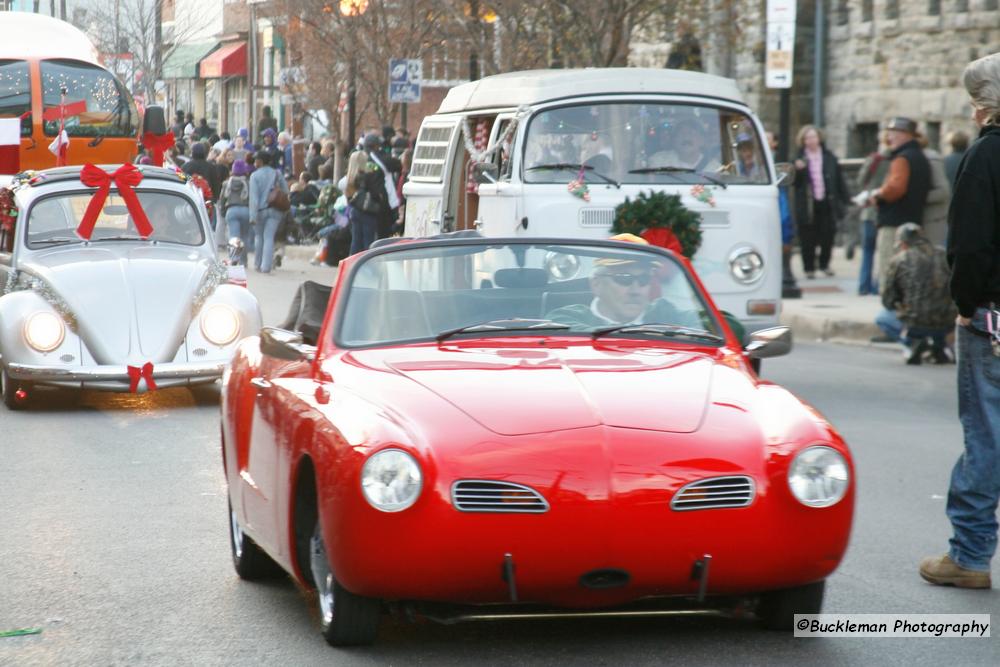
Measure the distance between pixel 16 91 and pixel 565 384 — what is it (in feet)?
67.5

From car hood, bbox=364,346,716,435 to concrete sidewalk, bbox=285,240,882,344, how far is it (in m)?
11.6

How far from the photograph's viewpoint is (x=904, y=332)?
51.6 ft

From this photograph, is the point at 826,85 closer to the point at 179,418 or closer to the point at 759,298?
the point at 759,298

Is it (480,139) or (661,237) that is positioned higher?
(480,139)

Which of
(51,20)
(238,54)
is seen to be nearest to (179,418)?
(51,20)

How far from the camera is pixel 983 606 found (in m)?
6.51

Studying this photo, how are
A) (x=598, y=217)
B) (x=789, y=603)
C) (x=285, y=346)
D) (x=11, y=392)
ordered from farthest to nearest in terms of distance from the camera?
(x=598, y=217) → (x=11, y=392) → (x=285, y=346) → (x=789, y=603)

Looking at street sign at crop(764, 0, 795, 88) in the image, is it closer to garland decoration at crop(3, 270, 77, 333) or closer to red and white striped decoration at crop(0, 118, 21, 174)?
red and white striped decoration at crop(0, 118, 21, 174)

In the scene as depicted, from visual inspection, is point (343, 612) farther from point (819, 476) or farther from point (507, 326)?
point (819, 476)

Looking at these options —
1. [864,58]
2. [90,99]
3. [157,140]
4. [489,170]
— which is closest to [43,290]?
[489,170]

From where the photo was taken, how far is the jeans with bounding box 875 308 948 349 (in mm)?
15219

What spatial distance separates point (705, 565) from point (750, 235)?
8457 mm

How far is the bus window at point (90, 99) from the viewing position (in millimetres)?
25031

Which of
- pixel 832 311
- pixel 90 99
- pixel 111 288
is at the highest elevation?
pixel 90 99
